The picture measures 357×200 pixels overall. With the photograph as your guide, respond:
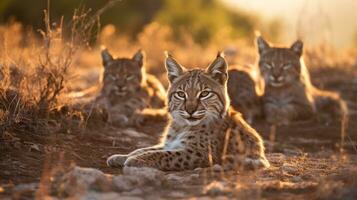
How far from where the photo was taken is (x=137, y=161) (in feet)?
27.0

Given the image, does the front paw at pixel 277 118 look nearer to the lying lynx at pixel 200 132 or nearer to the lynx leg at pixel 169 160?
the lying lynx at pixel 200 132

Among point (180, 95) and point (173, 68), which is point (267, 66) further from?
point (180, 95)

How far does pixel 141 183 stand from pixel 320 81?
10.8m

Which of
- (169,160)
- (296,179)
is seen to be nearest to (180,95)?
(169,160)

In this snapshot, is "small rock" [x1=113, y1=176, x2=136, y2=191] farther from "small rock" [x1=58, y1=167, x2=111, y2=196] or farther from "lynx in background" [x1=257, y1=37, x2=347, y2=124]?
"lynx in background" [x1=257, y1=37, x2=347, y2=124]

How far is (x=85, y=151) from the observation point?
9.39 meters

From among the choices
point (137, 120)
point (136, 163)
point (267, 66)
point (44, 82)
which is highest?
point (267, 66)

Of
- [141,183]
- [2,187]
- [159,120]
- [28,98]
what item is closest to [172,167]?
[141,183]

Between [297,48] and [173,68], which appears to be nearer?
[173,68]

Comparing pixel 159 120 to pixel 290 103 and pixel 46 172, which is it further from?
pixel 46 172

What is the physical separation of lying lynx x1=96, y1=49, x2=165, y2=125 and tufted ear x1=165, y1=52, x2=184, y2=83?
3.36 meters

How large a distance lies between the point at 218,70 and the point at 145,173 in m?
1.94

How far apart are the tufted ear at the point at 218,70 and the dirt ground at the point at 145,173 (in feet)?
3.79

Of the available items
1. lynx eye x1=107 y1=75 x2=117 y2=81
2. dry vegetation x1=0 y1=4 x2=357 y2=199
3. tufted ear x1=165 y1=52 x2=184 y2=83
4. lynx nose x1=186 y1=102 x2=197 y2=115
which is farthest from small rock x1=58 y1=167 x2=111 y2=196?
lynx eye x1=107 y1=75 x2=117 y2=81
